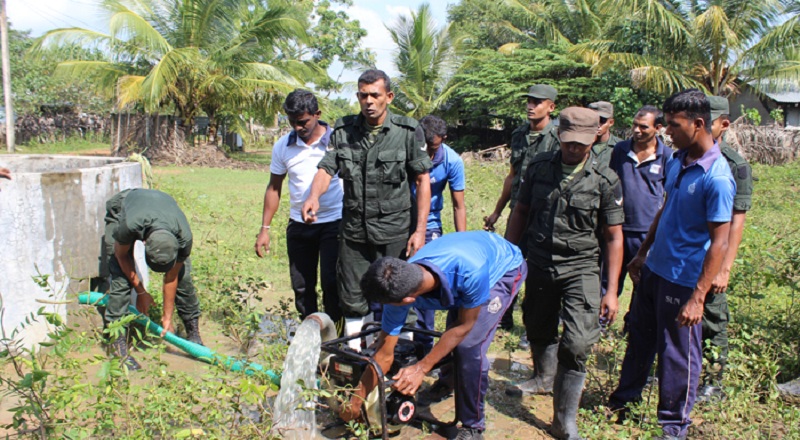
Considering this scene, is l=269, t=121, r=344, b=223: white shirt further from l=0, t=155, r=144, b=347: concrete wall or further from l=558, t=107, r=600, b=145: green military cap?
l=558, t=107, r=600, b=145: green military cap

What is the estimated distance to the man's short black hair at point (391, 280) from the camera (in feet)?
9.14

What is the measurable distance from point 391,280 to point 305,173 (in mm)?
1933

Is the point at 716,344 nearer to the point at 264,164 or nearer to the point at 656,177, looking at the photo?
the point at 656,177

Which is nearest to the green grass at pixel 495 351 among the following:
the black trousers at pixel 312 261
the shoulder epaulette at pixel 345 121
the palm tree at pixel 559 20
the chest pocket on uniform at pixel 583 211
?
the black trousers at pixel 312 261

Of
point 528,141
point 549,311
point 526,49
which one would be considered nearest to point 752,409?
point 549,311

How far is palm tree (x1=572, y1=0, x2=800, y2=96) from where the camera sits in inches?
584

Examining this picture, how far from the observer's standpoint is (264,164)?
68.6 feet

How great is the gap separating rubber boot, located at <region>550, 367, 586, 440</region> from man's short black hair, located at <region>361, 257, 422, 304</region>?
3.96 feet

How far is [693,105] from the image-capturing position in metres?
3.19

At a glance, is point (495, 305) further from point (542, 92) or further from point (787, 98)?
point (787, 98)

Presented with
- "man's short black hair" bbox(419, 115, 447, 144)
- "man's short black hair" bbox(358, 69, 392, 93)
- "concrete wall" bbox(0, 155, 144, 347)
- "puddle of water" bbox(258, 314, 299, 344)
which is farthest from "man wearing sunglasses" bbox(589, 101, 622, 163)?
"concrete wall" bbox(0, 155, 144, 347)

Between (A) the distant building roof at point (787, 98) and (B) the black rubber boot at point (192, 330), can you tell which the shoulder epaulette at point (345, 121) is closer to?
(B) the black rubber boot at point (192, 330)

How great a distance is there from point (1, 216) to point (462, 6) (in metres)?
32.4

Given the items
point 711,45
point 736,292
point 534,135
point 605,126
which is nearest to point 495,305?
point 534,135
